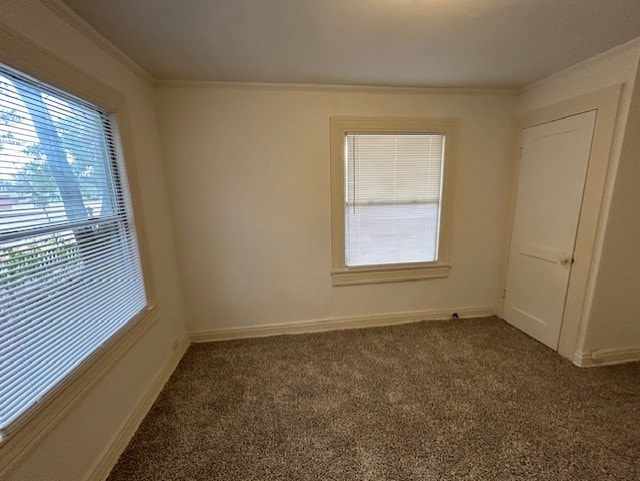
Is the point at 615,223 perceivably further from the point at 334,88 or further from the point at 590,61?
the point at 334,88

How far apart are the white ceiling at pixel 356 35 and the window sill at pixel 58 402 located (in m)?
1.75

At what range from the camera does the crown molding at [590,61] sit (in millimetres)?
1673

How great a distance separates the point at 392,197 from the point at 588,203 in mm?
1448

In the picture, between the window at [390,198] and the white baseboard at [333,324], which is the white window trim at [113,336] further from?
the window at [390,198]

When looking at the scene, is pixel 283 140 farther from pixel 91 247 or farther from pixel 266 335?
pixel 266 335

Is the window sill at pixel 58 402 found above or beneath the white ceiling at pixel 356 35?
beneath

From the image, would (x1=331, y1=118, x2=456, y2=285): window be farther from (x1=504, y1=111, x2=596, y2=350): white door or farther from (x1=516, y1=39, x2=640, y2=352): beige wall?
(x1=516, y1=39, x2=640, y2=352): beige wall

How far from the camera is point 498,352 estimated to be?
7.55 feet

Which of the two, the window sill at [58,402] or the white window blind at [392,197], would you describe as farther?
the white window blind at [392,197]

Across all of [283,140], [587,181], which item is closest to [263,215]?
[283,140]

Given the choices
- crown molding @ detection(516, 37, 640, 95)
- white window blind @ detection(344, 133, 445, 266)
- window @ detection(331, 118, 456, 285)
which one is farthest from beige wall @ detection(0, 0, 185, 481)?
crown molding @ detection(516, 37, 640, 95)

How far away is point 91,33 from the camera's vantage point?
1435 mm

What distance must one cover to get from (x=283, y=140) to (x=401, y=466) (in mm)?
2422

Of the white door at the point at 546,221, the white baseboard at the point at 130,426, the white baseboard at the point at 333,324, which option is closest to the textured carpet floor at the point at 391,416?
the white baseboard at the point at 130,426
